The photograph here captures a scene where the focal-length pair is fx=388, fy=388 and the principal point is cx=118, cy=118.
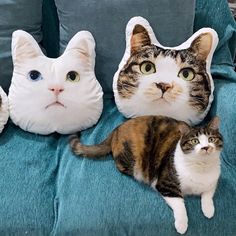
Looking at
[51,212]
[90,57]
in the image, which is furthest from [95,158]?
[90,57]

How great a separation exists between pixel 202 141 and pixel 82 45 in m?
0.62

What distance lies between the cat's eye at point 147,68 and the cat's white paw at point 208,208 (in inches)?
21.6

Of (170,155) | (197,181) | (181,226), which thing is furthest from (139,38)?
(181,226)

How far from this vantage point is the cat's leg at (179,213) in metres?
1.19

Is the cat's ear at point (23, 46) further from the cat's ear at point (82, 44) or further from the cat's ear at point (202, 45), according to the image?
the cat's ear at point (202, 45)

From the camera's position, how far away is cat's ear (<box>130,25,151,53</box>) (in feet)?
4.96

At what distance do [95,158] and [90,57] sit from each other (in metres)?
0.41

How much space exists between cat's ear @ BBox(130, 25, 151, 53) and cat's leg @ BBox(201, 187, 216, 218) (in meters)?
0.62

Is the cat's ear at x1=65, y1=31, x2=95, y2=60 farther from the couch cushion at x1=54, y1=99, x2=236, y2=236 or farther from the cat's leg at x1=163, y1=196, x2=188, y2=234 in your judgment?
the cat's leg at x1=163, y1=196, x2=188, y2=234

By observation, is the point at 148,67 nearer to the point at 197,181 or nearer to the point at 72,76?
the point at 72,76

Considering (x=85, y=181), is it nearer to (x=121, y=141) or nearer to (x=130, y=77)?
(x=121, y=141)

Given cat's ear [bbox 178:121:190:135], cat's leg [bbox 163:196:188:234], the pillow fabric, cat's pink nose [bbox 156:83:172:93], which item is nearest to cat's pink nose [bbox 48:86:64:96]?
the pillow fabric

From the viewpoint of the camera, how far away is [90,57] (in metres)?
1.55

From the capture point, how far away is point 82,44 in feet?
5.02
